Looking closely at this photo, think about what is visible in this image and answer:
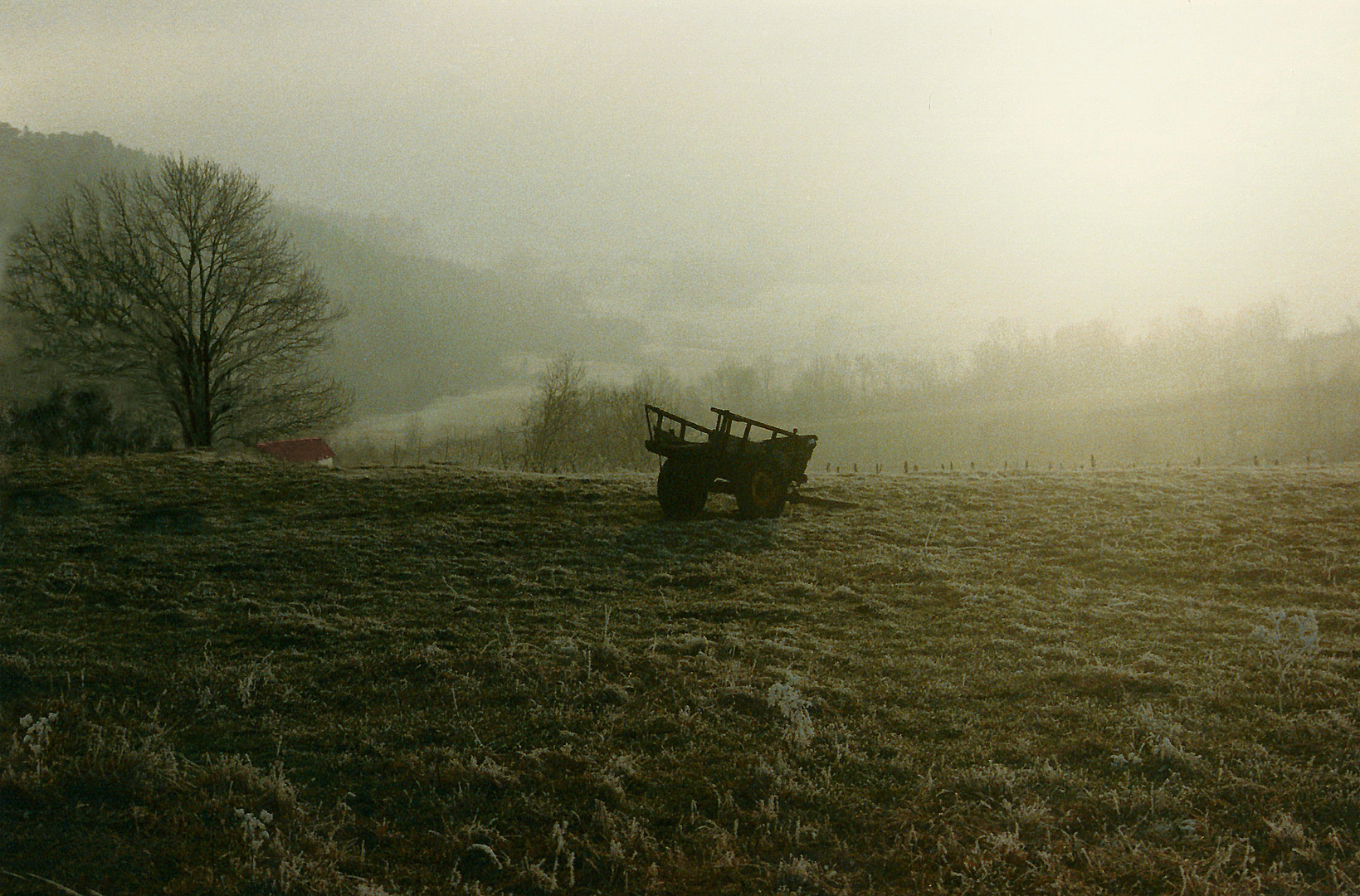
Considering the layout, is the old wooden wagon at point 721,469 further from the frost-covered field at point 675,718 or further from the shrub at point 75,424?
the shrub at point 75,424

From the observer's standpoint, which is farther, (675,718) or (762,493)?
(762,493)

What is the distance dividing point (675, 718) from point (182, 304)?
98.4ft

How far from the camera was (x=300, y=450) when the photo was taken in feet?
128

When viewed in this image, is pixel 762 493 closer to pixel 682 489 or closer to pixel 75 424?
pixel 682 489

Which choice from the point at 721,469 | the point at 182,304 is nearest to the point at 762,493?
the point at 721,469

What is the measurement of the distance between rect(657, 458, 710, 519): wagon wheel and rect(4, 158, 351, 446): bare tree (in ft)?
66.1

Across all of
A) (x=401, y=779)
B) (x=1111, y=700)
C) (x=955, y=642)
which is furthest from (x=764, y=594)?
(x=401, y=779)

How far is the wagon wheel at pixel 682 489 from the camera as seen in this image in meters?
17.0

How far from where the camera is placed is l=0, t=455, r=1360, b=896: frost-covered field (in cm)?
443

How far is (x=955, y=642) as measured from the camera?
866 cm

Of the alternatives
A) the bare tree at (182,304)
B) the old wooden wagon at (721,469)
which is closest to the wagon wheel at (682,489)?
the old wooden wagon at (721,469)

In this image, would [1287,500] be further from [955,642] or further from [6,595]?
[6,595]

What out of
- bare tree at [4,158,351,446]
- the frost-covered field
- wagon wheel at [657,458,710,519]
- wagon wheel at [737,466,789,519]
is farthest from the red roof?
wagon wheel at [737,466,789,519]

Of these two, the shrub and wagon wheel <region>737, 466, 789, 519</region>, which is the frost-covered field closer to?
wagon wheel <region>737, 466, 789, 519</region>
